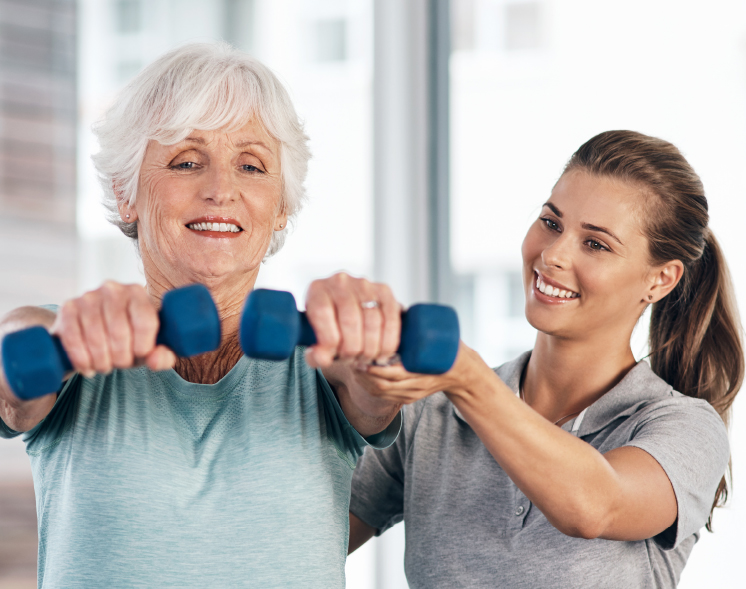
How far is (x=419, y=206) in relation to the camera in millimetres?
2846

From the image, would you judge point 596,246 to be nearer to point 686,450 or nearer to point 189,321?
point 686,450

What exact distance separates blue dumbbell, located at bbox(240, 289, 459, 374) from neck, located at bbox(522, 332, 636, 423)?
77cm

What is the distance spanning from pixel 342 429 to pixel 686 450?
2.06 ft

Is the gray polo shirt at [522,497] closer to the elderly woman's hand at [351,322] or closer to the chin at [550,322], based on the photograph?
the chin at [550,322]

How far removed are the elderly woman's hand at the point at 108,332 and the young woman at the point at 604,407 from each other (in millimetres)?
627

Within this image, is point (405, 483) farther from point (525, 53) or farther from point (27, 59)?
point (27, 59)

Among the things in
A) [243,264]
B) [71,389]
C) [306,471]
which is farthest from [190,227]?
[306,471]

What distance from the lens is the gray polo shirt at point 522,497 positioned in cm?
133

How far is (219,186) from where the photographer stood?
1.17 metres

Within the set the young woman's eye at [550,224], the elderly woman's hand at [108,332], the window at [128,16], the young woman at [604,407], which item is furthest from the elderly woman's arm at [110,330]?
the window at [128,16]

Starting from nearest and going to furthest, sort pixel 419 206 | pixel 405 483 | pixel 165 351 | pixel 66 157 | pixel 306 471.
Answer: pixel 165 351 < pixel 306 471 < pixel 405 483 < pixel 66 157 < pixel 419 206

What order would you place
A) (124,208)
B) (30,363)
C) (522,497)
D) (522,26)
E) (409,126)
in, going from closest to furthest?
(30,363) < (124,208) < (522,497) < (522,26) < (409,126)

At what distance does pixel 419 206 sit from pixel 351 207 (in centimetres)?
30

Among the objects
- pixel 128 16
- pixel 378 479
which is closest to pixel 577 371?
pixel 378 479
